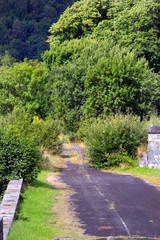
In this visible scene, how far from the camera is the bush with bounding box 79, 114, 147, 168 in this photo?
78.6 ft

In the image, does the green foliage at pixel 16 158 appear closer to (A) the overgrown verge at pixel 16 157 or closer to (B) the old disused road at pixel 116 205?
(A) the overgrown verge at pixel 16 157

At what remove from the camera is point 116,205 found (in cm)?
1229

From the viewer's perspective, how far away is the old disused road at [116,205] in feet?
30.8

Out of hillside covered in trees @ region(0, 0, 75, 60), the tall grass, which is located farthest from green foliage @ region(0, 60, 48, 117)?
hillside covered in trees @ region(0, 0, 75, 60)

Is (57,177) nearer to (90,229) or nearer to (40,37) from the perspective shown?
(90,229)

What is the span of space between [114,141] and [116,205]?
38.9ft

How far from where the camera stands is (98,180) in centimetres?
1816

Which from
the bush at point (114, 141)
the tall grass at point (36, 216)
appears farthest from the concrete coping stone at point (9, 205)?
the bush at point (114, 141)

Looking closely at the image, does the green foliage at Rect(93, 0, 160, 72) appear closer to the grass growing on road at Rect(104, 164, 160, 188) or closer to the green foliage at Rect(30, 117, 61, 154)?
the green foliage at Rect(30, 117, 61, 154)

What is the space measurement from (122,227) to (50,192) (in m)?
5.13

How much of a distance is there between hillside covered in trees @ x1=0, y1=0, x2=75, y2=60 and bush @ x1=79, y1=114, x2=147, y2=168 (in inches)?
2845

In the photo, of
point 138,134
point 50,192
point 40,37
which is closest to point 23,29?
point 40,37

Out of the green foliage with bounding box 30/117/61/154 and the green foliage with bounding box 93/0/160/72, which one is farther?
the green foliage with bounding box 93/0/160/72

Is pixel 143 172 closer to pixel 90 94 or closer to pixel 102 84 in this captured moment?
pixel 102 84
